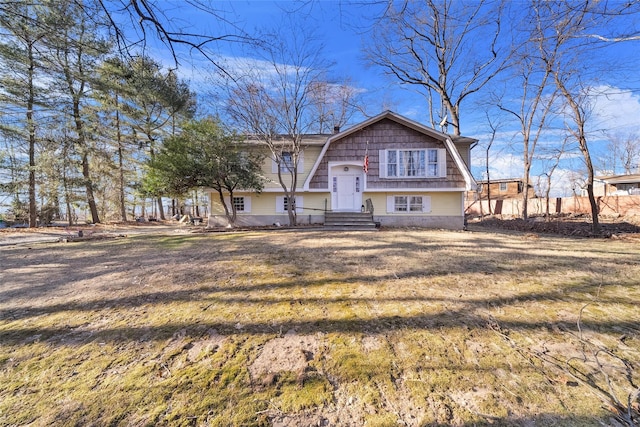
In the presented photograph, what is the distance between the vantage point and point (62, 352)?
2.42 metres

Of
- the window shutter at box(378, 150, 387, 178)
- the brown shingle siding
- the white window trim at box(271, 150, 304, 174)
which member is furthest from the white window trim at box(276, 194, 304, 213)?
the window shutter at box(378, 150, 387, 178)

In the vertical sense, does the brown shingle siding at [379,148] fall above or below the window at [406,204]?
above

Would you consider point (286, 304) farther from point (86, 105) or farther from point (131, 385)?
point (86, 105)

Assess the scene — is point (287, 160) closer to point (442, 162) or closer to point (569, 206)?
point (442, 162)

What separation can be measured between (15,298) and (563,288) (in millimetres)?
8206

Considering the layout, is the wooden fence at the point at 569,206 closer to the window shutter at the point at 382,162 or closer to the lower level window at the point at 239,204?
the window shutter at the point at 382,162

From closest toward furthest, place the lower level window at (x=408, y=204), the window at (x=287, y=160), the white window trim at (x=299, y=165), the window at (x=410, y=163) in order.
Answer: the window at (x=410, y=163)
the lower level window at (x=408, y=204)
the window at (x=287, y=160)
the white window trim at (x=299, y=165)

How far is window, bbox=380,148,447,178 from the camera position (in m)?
13.4

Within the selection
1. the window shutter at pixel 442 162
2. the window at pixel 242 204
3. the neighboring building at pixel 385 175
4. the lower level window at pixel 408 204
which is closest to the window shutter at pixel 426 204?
the neighboring building at pixel 385 175

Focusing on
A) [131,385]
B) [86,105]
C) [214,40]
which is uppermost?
[86,105]

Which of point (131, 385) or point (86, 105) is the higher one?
point (86, 105)

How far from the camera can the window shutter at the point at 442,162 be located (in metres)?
13.2

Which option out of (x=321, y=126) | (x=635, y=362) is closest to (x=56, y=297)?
(x=635, y=362)

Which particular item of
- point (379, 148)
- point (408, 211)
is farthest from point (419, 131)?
point (408, 211)
